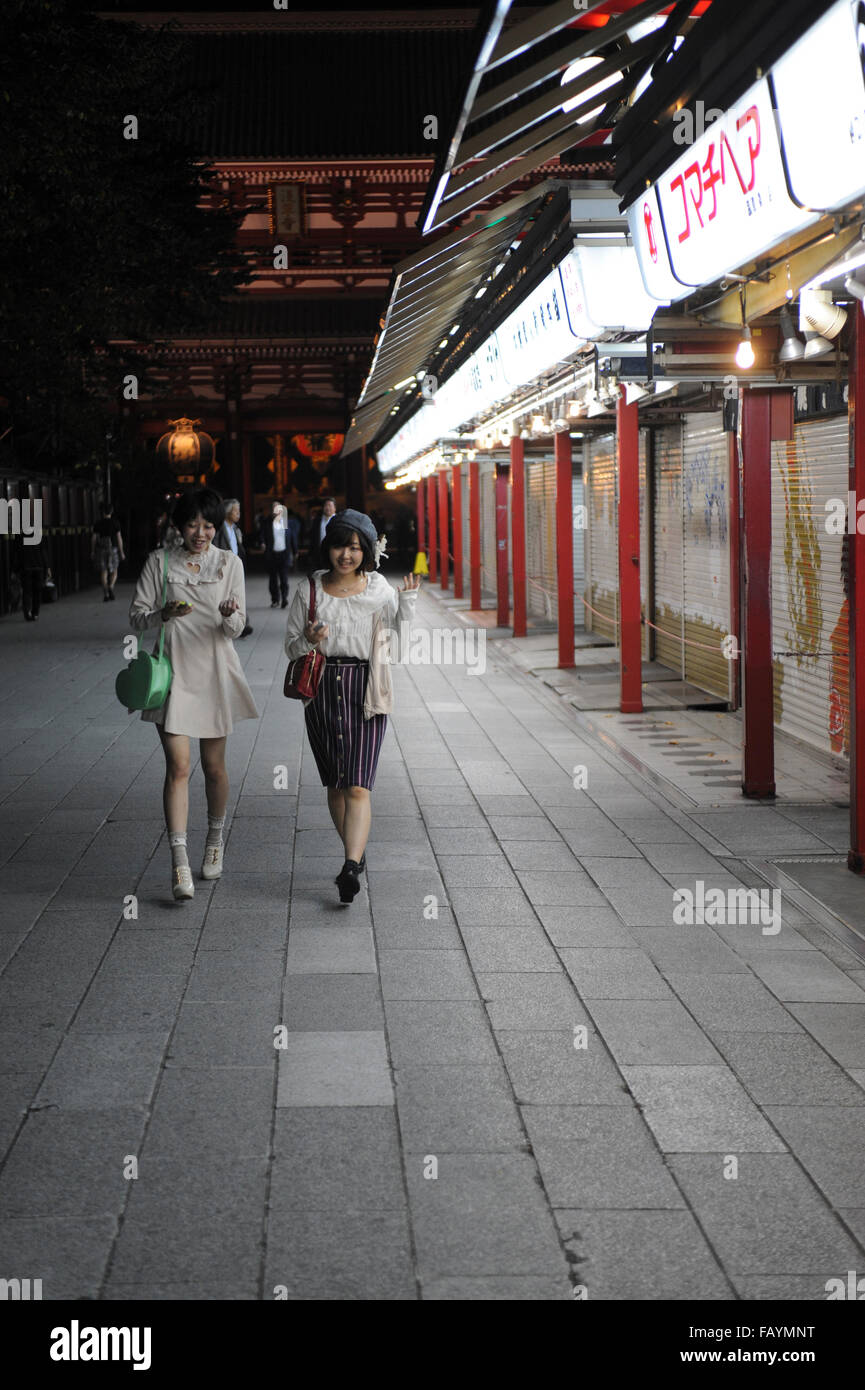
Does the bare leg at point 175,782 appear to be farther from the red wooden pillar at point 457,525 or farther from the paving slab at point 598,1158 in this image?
the red wooden pillar at point 457,525

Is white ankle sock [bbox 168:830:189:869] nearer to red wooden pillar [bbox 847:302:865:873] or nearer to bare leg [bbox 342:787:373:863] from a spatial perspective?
bare leg [bbox 342:787:373:863]

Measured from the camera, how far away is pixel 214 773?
7.82 m

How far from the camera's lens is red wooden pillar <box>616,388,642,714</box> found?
1352 centimetres

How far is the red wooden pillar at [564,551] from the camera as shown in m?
17.6

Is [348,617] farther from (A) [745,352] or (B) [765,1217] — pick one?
(B) [765,1217]

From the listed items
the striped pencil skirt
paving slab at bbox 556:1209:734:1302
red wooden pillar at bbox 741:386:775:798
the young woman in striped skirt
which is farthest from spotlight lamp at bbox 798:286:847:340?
paving slab at bbox 556:1209:734:1302

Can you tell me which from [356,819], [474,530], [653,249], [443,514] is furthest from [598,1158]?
[443,514]

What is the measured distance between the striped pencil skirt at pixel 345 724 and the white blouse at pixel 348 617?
0.10 metres

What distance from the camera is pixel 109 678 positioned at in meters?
17.7

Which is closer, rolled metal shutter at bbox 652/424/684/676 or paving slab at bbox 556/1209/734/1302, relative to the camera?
paving slab at bbox 556/1209/734/1302

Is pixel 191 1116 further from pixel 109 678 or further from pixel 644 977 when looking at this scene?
pixel 109 678

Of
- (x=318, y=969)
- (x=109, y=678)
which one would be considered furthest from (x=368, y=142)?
(x=318, y=969)

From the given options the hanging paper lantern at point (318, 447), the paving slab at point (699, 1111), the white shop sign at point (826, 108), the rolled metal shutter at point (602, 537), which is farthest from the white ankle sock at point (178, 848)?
the hanging paper lantern at point (318, 447)

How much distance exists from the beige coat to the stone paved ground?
3.15ft
